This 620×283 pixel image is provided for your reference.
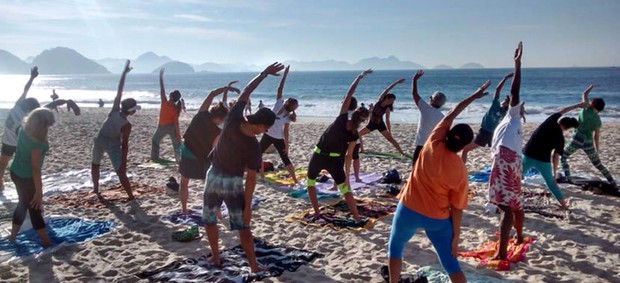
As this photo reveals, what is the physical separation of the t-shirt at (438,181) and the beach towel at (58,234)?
4.62 m

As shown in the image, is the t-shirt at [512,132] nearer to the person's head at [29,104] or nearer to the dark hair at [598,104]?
the dark hair at [598,104]

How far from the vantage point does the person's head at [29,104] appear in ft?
23.4

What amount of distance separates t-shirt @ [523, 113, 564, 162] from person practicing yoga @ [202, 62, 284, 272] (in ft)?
13.7

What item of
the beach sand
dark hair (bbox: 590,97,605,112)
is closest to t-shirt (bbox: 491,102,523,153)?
the beach sand

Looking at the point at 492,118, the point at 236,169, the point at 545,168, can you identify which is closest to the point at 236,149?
the point at 236,169

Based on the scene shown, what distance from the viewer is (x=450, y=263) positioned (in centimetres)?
388

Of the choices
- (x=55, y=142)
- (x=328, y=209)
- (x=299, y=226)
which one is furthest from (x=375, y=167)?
(x=55, y=142)

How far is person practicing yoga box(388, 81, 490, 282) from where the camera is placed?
3.67 m

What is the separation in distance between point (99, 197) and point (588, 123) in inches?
353

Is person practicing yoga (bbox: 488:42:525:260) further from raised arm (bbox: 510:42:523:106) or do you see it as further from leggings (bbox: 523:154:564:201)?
leggings (bbox: 523:154:564:201)

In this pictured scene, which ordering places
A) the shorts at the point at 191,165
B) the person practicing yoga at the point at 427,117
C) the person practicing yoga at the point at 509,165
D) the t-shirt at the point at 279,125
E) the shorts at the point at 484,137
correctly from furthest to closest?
the t-shirt at the point at 279,125 → the shorts at the point at 484,137 → the person practicing yoga at the point at 427,117 → the shorts at the point at 191,165 → the person practicing yoga at the point at 509,165

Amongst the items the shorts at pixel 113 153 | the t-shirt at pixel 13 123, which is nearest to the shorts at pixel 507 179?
the shorts at pixel 113 153

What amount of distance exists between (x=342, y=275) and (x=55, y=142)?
1349 cm

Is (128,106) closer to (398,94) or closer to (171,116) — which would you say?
(171,116)
